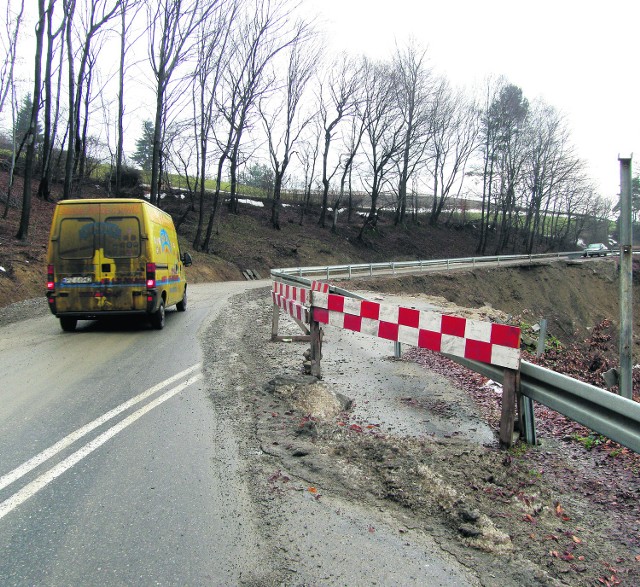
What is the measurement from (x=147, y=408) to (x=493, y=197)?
52050 mm

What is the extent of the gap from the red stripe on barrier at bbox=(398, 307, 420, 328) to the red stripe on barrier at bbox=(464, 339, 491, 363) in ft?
2.23

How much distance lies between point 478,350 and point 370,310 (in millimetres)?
1618

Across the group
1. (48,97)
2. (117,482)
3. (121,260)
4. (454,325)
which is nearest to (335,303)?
(454,325)

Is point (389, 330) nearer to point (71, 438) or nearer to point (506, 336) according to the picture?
point (506, 336)

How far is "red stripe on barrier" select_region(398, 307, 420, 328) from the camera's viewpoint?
5627 millimetres

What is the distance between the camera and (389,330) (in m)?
6.04

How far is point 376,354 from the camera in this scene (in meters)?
8.84

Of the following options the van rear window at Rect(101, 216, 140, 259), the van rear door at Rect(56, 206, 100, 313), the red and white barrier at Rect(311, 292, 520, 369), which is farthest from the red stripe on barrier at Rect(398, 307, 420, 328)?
the van rear door at Rect(56, 206, 100, 313)

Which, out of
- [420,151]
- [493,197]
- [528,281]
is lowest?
[528,281]

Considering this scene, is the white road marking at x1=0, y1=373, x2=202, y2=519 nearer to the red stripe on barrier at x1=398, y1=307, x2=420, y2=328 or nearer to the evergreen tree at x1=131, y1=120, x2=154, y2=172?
the red stripe on barrier at x1=398, y1=307, x2=420, y2=328

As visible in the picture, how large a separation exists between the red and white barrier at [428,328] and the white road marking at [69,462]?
7.64 feet

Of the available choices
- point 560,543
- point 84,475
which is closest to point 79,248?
point 84,475

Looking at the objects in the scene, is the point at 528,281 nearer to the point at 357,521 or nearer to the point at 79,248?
the point at 79,248

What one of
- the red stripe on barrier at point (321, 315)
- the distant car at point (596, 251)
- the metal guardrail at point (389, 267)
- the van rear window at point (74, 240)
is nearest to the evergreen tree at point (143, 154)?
the metal guardrail at point (389, 267)
